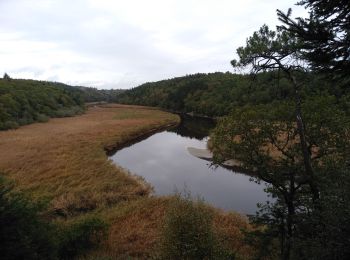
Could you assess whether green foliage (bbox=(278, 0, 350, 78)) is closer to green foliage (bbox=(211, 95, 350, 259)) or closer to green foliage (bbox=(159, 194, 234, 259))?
green foliage (bbox=(211, 95, 350, 259))

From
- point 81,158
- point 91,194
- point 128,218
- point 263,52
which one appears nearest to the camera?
point 263,52

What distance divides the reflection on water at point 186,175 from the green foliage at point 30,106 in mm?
32151

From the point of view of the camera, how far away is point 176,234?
1568 cm

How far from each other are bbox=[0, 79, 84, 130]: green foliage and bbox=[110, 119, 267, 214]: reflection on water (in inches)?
1266

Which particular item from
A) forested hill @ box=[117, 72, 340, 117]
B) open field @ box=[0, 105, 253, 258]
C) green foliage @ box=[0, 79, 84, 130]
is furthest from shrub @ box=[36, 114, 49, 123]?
forested hill @ box=[117, 72, 340, 117]

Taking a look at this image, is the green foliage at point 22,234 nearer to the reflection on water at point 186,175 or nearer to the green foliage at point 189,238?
the green foliage at point 189,238

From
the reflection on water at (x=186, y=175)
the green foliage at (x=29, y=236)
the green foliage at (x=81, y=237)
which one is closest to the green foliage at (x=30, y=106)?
the reflection on water at (x=186, y=175)

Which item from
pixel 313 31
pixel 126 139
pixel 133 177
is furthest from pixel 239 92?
pixel 313 31

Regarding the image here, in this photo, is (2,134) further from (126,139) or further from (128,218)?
(128,218)

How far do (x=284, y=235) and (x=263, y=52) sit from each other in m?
7.95

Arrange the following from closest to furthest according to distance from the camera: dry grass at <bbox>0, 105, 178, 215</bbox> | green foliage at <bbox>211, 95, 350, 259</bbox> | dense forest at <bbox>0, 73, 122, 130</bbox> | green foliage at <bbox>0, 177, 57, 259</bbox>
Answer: green foliage at <bbox>0, 177, 57, 259</bbox> → green foliage at <bbox>211, 95, 350, 259</bbox> → dry grass at <bbox>0, 105, 178, 215</bbox> → dense forest at <bbox>0, 73, 122, 130</bbox>

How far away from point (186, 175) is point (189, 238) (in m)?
24.1

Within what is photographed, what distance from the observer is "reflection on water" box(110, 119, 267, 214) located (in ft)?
104

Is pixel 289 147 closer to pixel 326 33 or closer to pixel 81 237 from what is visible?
pixel 326 33
